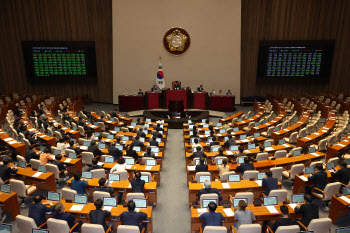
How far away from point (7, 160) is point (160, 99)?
43.5 feet

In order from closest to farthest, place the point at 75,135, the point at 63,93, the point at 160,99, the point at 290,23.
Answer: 1. the point at 75,135
2. the point at 160,99
3. the point at 290,23
4. the point at 63,93

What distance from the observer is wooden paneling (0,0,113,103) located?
21.7 metres

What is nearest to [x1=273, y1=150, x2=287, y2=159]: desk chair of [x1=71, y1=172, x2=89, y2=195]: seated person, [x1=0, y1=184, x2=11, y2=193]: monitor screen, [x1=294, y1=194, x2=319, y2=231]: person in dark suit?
[x1=294, y1=194, x2=319, y2=231]: person in dark suit

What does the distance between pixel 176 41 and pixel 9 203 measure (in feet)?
56.4

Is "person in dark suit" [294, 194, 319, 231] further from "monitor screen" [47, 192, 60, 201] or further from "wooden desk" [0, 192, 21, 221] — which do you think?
"wooden desk" [0, 192, 21, 221]

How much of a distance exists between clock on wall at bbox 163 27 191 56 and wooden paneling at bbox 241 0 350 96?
15.9 feet

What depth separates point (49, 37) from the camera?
22172 millimetres

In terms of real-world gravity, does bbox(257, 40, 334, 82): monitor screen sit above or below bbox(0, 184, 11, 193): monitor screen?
above

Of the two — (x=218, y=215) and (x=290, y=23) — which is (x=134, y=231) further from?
(x=290, y=23)

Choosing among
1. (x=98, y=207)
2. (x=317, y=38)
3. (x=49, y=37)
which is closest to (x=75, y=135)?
(x=98, y=207)

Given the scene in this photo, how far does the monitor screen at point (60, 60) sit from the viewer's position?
21516 millimetres

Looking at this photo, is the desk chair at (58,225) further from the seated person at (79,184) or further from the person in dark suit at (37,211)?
the seated person at (79,184)

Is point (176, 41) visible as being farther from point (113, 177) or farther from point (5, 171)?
point (5, 171)

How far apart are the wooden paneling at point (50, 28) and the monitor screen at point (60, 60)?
86 centimetres
